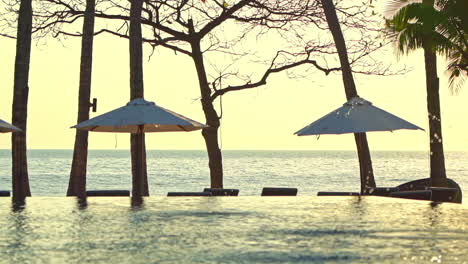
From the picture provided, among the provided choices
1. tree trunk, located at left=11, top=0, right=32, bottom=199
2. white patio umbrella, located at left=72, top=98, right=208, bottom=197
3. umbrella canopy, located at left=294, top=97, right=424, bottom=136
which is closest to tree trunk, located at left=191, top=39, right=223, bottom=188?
tree trunk, located at left=11, top=0, right=32, bottom=199

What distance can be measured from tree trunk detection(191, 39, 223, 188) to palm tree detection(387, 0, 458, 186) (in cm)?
599

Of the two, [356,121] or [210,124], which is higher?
[210,124]

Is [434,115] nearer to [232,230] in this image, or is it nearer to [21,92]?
[21,92]

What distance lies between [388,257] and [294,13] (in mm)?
19391

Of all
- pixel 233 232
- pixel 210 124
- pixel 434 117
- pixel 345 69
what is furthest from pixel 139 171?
pixel 434 117

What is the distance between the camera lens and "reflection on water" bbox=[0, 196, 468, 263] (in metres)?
7.94

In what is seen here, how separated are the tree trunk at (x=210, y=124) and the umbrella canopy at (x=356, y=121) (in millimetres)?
8819

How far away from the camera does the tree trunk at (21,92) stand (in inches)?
780

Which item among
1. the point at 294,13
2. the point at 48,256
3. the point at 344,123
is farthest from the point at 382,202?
the point at 294,13

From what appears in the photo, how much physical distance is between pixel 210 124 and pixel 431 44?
692cm

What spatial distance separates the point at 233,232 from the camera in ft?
32.3

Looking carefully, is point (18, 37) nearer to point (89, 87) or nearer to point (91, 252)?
point (89, 87)

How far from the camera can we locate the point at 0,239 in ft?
30.1

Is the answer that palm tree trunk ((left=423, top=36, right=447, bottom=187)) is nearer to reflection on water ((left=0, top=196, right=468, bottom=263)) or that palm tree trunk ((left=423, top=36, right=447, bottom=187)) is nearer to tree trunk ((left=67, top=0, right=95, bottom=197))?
tree trunk ((left=67, top=0, right=95, bottom=197))
